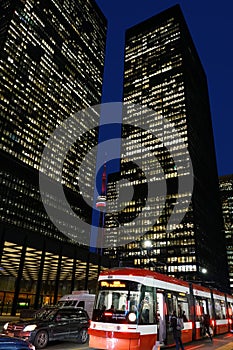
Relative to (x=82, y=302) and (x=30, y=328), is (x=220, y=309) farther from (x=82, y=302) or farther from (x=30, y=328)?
(x=30, y=328)

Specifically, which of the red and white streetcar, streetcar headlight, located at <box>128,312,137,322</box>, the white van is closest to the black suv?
the red and white streetcar

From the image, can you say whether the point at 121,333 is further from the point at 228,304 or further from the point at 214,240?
the point at 214,240

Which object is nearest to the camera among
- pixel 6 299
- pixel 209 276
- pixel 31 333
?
pixel 31 333

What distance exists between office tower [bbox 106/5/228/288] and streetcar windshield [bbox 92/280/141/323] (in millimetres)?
104743

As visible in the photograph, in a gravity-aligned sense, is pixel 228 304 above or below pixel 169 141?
below

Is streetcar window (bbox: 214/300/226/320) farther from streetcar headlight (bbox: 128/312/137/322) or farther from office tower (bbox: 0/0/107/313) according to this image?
office tower (bbox: 0/0/107/313)

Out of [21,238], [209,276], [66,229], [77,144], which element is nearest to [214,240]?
Answer: [209,276]

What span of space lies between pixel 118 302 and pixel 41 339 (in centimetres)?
429

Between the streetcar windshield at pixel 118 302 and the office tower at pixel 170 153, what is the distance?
10474 cm

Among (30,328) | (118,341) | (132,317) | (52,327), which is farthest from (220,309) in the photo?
(30,328)

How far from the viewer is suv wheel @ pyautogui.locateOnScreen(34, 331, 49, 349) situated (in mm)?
12609

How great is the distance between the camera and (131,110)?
177 metres

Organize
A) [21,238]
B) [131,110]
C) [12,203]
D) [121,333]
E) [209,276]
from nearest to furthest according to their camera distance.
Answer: [121,333]
[21,238]
[12,203]
[209,276]
[131,110]

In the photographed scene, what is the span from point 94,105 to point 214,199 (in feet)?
307
